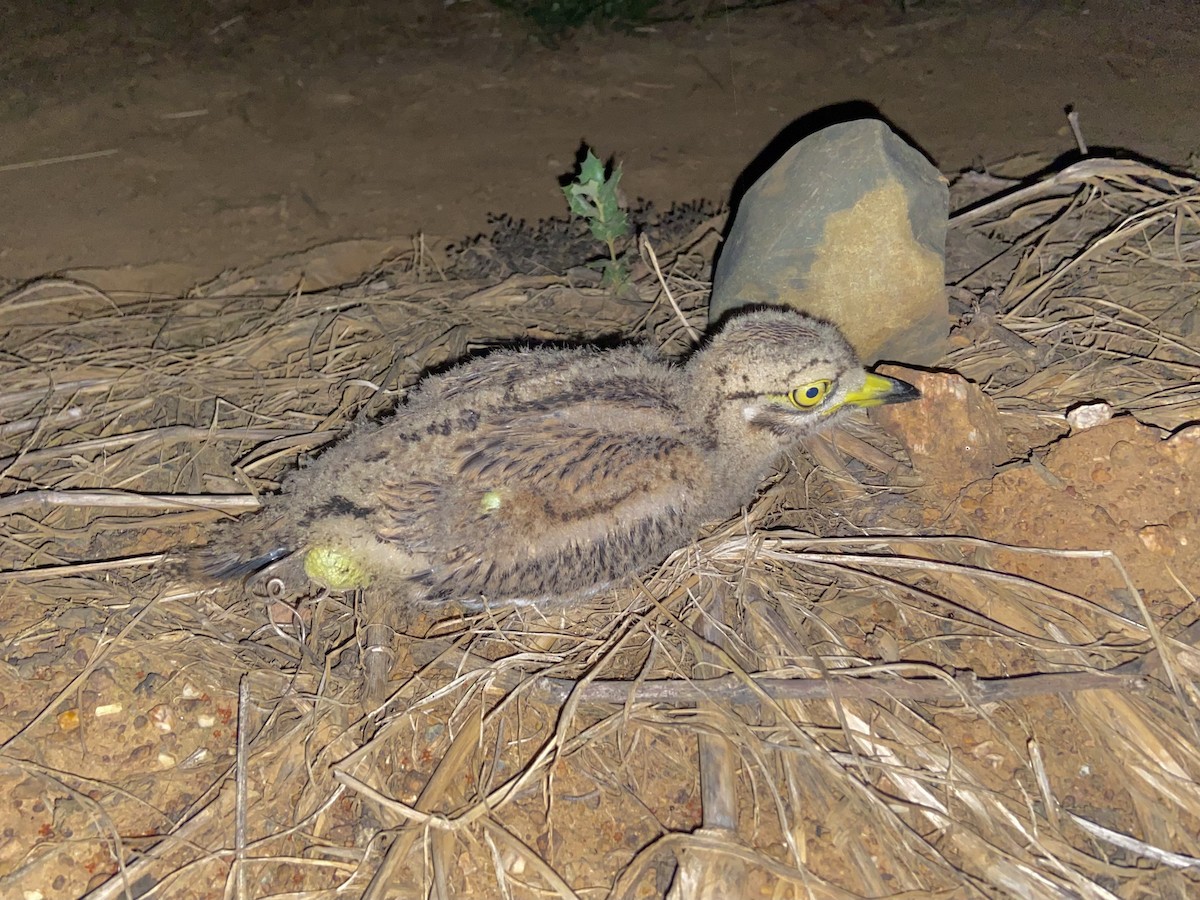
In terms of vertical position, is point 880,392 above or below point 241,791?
above

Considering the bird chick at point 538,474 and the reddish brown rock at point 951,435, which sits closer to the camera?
the bird chick at point 538,474

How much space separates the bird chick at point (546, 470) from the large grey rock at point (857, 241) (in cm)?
39

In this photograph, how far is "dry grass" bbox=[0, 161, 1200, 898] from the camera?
2459mm

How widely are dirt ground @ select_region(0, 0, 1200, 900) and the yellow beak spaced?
0.23m

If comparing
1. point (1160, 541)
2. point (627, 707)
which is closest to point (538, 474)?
point (627, 707)

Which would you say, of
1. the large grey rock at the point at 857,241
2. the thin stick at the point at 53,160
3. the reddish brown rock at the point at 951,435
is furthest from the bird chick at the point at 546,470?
the thin stick at the point at 53,160


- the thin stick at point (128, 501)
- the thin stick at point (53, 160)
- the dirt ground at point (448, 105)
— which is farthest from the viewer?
the thin stick at point (53, 160)

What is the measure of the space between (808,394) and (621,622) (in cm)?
104

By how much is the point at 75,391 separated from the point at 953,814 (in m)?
3.81

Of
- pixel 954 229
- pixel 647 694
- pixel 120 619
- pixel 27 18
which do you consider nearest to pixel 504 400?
pixel 647 694

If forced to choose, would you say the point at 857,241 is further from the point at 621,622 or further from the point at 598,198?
the point at 621,622

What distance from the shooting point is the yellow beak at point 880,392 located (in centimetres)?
318

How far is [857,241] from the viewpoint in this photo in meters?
3.43

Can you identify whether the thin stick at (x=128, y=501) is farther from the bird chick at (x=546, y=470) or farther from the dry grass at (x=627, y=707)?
the bird chick at (x=546, y=470)
